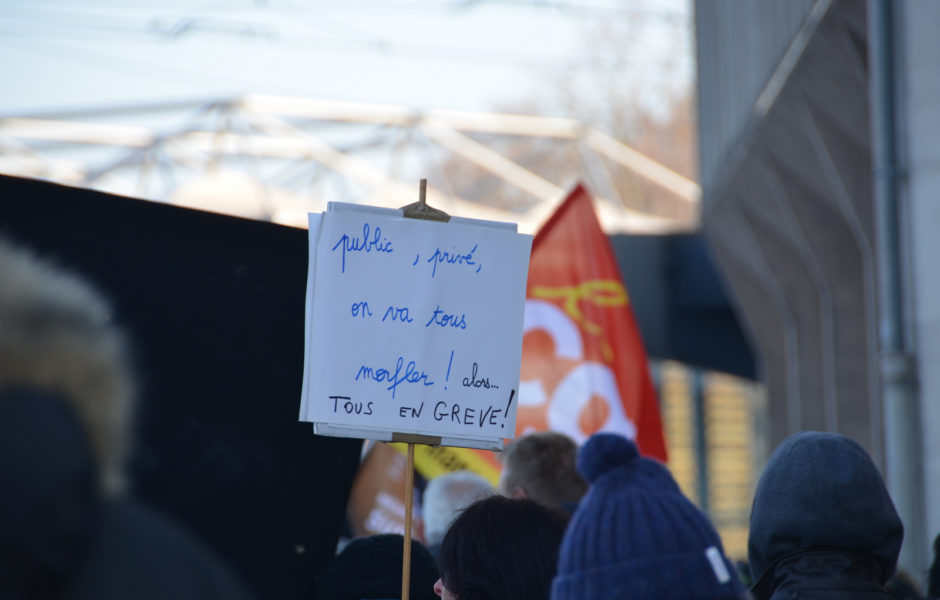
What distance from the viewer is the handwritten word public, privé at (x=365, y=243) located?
298 centimetres

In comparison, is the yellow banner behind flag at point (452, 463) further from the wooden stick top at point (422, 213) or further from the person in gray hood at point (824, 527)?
the person in gray hood at point (824, 527)

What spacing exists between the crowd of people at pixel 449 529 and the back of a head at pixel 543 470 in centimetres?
3

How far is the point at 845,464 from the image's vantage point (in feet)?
8.73

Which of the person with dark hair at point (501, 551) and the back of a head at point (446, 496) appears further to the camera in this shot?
the back of a head at point (446, 496)

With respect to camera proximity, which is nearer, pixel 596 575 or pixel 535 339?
pixel 596 575

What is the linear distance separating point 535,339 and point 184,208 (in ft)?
12.0

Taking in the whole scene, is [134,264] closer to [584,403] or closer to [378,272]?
[378,272]

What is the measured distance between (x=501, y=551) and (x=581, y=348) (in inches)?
149

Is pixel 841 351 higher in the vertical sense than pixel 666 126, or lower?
lower

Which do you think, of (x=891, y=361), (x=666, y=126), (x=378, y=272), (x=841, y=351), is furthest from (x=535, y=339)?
(x=666, y=126)

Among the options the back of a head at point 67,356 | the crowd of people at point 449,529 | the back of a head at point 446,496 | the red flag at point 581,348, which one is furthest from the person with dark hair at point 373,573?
the red flag at point 581,348

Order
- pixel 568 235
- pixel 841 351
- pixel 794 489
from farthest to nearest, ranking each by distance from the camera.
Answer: pixel 841 351 < pixel 568 235 < pixel 794 489

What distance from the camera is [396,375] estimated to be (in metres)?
2.98

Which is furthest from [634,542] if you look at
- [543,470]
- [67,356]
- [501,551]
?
[543,470]
